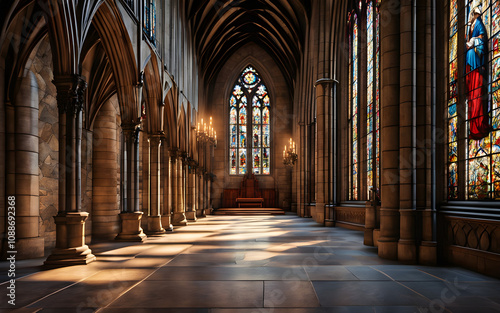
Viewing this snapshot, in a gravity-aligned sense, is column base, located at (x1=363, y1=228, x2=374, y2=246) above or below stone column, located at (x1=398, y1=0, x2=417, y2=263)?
below

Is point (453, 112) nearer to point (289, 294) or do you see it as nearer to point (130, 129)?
point (289, 294)

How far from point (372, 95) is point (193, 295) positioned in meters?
11.0

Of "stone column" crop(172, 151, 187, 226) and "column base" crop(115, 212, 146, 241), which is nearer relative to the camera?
"column base" crop(115, 212, 146, 241)

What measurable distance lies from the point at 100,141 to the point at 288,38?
1934cm

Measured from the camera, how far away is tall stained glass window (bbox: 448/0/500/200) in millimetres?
6961

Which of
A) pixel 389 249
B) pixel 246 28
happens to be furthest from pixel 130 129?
pixel 246 28

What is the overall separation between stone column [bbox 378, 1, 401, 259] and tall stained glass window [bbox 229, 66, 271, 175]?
85.8 feet

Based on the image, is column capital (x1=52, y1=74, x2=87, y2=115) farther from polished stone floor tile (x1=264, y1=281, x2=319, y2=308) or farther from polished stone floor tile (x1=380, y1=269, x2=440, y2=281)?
polished stone floor tile (x1=380, y1=269, x2=440, y2=281)

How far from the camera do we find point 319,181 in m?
18.2

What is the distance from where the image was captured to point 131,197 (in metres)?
12.6

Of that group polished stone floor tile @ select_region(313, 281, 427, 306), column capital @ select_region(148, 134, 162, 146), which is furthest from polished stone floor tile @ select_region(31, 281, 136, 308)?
column capital @ select_region(148, 134, 162, 146)

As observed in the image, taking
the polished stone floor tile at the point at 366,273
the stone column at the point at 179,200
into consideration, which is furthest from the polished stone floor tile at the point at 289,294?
the stone column at the point at 179,200

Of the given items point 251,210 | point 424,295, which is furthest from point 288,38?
point 424,295

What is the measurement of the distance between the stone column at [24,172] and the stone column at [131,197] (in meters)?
2.88
